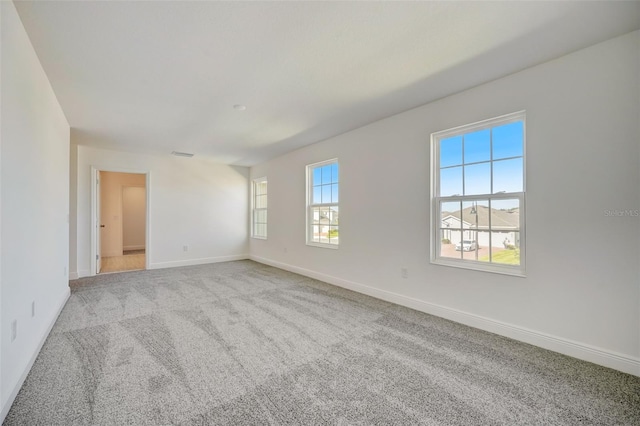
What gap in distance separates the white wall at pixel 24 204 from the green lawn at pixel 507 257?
3.66m

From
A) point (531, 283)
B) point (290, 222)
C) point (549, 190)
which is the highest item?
point (549, 190)

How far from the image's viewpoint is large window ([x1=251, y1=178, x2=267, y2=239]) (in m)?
6.57

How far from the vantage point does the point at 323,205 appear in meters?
4.72

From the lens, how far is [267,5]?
65.9 inches

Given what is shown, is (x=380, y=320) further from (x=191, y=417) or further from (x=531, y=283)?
(x=191, y=417)

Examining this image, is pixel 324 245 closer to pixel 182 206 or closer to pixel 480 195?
pixel 480 195

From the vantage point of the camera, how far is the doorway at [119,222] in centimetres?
554

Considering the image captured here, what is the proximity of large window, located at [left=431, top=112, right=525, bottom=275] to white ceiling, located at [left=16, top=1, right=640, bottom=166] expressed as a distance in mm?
522

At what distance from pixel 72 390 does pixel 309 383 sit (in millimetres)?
1507

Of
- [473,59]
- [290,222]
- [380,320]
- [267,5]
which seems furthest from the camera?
[290,222]

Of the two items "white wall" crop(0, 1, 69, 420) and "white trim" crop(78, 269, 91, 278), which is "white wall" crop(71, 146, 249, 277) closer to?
"white trim" crop(78, 269, 91, 278)

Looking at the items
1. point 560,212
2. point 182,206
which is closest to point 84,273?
point 182,206

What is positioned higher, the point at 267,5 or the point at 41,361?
the point at 267,5

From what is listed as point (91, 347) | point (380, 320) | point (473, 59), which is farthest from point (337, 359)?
point (473, 59)
